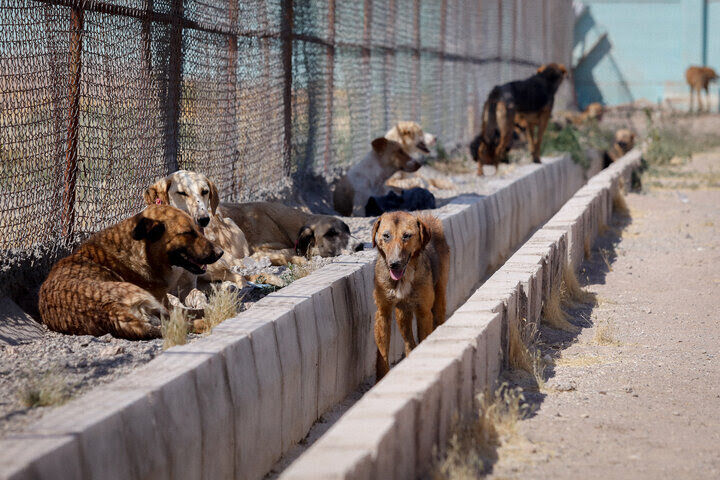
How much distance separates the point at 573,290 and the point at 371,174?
11.9ft

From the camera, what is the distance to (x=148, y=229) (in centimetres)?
621

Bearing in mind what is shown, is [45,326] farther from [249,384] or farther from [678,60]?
[678,60]

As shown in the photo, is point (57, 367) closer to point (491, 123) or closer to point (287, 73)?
point (287, 73)

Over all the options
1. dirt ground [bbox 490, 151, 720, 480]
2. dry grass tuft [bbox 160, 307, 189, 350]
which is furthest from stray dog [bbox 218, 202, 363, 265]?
dry grass tuft [bbox 160, 307, 189, 350]

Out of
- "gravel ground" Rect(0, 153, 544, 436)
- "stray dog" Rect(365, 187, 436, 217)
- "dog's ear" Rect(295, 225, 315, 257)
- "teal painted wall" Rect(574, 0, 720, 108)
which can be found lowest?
"gravel ground" Rect(0, 153, 544, 436)

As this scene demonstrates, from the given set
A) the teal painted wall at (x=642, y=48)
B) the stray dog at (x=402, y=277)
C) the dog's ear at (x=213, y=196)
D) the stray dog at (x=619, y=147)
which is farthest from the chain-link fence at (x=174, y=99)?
the teal painted wall at (x=642, y=48)

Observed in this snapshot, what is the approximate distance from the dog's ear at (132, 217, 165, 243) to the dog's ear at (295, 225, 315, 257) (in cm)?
273

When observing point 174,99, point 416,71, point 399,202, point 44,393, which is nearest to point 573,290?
point 399,202

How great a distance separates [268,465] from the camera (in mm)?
5332

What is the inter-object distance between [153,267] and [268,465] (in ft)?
5.56

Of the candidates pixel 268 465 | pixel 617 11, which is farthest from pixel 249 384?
pixel 617 11

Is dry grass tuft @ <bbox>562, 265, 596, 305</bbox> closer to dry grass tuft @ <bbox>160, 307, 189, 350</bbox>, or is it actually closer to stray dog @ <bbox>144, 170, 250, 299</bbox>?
stray dog @ <bbox>144, 170, 250, 299</bbox>

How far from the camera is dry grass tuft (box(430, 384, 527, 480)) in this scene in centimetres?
416

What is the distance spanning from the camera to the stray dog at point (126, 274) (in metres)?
5.78
